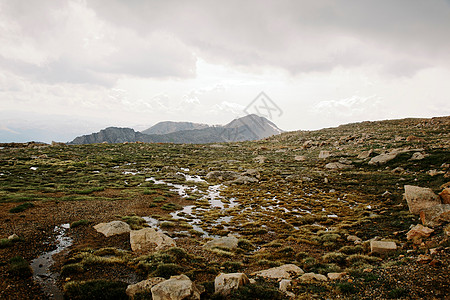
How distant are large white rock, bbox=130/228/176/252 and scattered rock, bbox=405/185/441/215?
63.0 ft

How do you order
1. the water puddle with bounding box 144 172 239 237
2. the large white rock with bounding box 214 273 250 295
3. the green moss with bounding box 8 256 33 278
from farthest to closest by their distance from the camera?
the water puddle with bounding box 144 172 239 237 < the green moss with bounding box 8 256 33 278 < the large white rock with bounding box 214 273 250 295

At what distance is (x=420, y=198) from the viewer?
1769 cm

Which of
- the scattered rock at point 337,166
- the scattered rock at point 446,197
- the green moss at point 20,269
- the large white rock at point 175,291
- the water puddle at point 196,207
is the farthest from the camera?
the scattered rock at point 337,166

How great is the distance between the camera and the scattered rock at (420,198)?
56.0ft

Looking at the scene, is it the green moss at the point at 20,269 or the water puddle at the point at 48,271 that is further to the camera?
the green moss at the point at 20,269

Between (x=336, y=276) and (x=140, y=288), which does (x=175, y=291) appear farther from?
(x=336, y=276)

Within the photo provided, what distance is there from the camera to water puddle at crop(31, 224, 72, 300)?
9.85m

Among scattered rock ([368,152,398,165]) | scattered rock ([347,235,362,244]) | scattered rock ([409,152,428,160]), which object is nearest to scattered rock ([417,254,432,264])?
scattered rock ([347,235,362,244])

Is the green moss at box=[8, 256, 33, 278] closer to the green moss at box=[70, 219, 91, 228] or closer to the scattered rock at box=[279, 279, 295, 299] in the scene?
the green moss at box=[70, 219, 91, 228]

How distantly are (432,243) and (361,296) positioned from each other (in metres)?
6.93

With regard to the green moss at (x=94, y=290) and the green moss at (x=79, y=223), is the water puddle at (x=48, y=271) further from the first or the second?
the green moss at (x=79, y=223)

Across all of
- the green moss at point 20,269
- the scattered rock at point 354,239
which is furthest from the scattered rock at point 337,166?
the green moss at point 20,269

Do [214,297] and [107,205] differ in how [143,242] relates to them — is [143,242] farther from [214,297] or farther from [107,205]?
[107,205]

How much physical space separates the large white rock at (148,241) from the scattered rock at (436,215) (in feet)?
56.5
